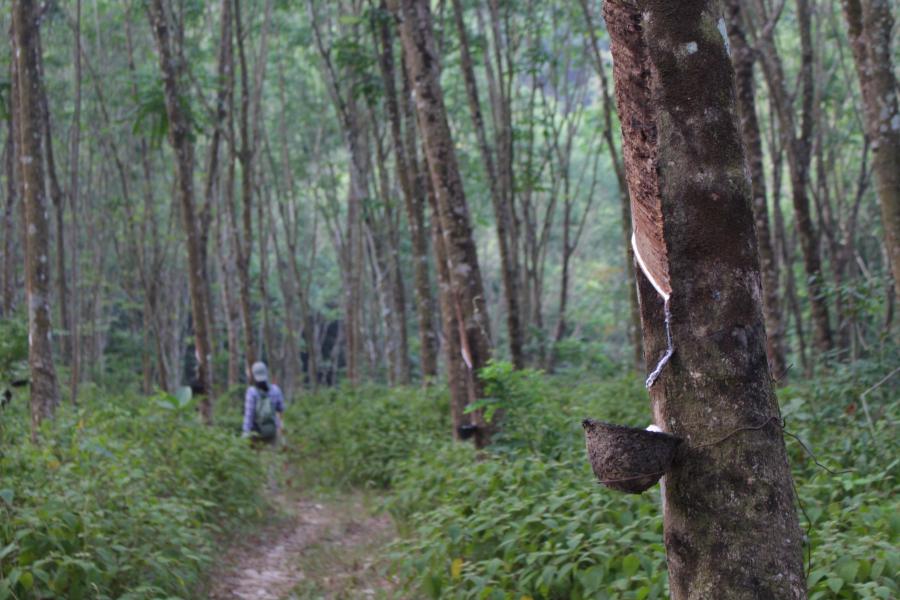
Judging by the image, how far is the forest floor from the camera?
6.20 meters

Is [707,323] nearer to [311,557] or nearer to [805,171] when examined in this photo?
[311,557]

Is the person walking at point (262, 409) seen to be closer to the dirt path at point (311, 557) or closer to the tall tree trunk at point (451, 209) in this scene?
the dirt path at point (311, 557)

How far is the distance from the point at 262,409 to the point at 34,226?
332 cm

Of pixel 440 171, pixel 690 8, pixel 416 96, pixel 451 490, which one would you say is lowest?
pixel 451 490

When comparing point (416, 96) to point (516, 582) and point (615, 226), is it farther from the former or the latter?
point (615, 226)

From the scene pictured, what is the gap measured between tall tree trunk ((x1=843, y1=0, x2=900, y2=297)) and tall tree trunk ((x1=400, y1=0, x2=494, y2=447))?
326 cm

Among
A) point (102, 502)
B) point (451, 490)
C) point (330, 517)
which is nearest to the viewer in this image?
point (102, 502)

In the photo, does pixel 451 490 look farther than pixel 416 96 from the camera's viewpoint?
No

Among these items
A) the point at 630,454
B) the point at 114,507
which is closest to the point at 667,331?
the point at 630,454

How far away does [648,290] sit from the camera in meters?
2.46

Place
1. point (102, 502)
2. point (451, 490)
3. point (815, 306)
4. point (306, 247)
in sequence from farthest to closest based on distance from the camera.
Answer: point (306, 247)
point (815, 306)
point (451, 490)
point (102, 502)

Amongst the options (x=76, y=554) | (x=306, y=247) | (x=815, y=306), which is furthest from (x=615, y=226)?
(x=76, y=554)

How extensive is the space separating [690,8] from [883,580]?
249cm

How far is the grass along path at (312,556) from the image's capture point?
620 cm
